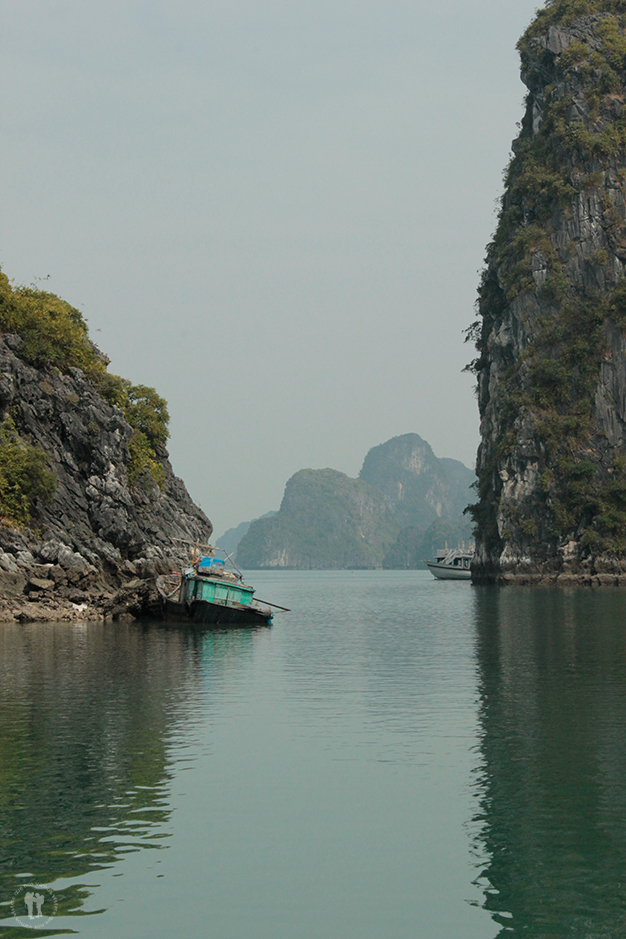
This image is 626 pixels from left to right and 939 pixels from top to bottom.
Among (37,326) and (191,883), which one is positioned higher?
(37,326)

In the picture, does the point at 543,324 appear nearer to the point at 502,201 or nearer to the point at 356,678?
the point at 502,201

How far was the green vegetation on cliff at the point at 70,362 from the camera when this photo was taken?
59.5 meters

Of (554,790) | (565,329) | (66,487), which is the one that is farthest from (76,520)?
(565,329)

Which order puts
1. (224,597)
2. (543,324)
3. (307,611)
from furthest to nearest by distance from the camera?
(543,324) < (307,611) < (224,597)

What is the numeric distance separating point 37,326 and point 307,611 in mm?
29027

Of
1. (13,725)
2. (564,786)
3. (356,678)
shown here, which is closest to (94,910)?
(564,786)

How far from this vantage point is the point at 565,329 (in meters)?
104

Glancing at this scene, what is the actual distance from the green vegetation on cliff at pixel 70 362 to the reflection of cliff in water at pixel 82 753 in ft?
70.5

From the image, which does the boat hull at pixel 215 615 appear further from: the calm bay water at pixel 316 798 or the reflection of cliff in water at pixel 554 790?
the reflection of cliff in water at pixel 554 790

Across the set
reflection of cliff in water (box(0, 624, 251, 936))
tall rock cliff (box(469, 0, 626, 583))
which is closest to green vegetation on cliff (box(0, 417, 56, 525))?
reflection of cliff in water (box(0, 624, 251, 936))

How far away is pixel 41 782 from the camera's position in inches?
680

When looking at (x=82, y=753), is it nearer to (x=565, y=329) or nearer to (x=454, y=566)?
(x=565, y=329)

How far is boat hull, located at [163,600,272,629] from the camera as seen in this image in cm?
5306

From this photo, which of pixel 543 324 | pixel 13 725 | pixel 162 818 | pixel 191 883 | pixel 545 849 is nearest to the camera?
pixel 191 883
